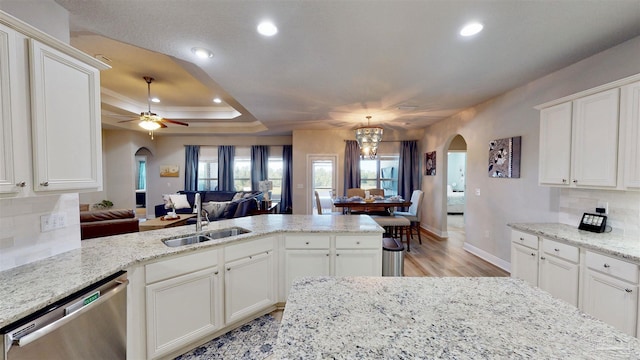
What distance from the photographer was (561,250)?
7.07ft

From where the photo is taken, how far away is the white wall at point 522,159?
2.32 meters

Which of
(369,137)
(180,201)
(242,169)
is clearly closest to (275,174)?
(242,169)

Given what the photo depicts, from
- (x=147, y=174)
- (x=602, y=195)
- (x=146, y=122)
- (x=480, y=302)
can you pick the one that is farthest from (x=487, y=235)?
(x=147, y=174)

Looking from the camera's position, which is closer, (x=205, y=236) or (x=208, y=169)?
(x=205, y=236)

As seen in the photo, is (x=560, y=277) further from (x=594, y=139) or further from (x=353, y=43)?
(x=353, y=43)

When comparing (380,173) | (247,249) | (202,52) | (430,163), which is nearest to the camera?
(247,249)

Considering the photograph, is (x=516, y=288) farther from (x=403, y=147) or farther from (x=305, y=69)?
(x=403, y=147)

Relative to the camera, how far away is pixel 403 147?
22.2 feet

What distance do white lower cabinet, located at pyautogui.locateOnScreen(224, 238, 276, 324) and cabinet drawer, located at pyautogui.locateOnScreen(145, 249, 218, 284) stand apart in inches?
5.7

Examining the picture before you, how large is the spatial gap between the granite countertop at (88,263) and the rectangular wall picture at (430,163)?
396 cm

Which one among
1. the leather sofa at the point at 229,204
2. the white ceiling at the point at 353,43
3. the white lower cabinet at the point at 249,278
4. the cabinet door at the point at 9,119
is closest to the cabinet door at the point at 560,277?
the white ceiling at the point at 353,43

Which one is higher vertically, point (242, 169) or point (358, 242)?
point (242, 169)

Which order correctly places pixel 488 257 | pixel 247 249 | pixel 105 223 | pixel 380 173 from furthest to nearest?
pixel 380 173
pixel 488 257
pixel 105 223
pixel 247 249

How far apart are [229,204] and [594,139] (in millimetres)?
4980
